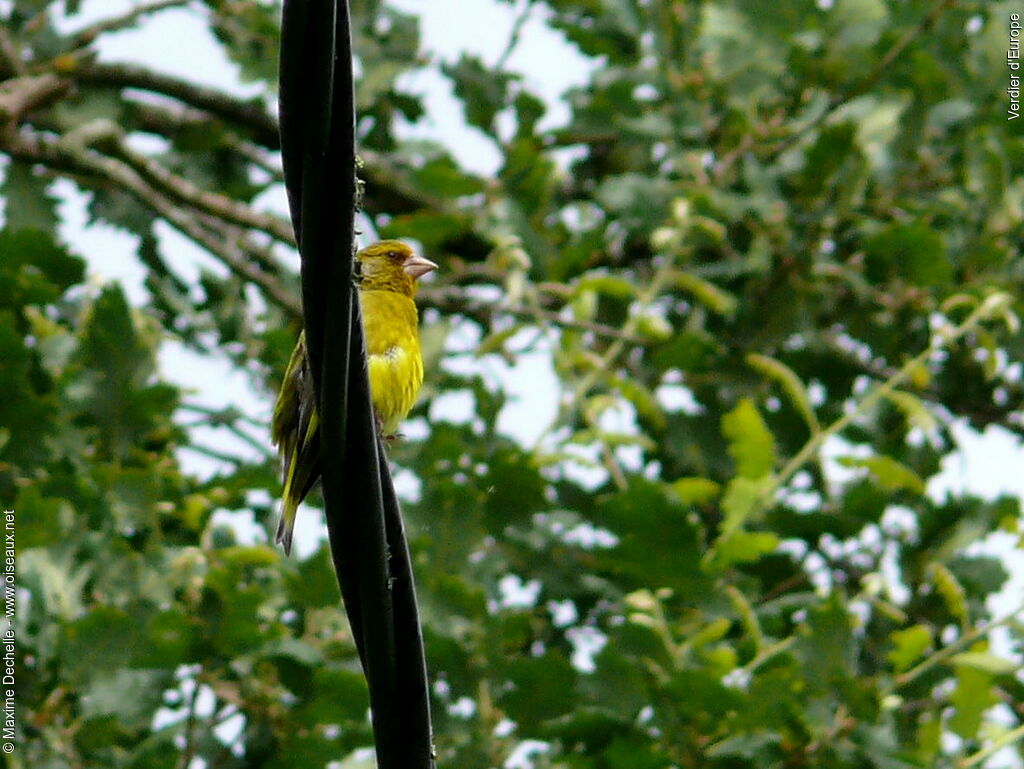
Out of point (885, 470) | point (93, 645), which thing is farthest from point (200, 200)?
point (885, 470)

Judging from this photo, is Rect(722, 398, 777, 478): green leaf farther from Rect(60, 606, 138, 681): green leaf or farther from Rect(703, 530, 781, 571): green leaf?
Rect(60, 606, 138, 681): green leaf

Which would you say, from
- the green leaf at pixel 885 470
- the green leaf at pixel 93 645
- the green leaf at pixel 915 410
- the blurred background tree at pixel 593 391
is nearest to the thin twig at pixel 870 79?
the blurred background tree at pixel 593 391

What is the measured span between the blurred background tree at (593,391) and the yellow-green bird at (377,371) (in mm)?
456

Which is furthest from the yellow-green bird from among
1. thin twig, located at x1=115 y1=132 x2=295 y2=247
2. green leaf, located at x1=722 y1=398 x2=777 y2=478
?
green leaf, located at x1=722 y1=398 x2=777 y2=478

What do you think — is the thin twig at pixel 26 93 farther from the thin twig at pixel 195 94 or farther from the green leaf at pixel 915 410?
the green leaf at pixel 915 410

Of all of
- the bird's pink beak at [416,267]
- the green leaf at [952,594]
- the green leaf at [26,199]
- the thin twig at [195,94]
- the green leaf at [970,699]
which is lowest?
the green leaf at [970,699]

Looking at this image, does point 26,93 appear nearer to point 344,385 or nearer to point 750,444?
point 750,444

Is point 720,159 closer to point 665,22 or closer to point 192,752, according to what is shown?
point 665,22

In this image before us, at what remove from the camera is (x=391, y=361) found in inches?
144

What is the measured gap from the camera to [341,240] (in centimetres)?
159

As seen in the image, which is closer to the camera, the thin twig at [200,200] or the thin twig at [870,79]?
the thin twig at [200,200]

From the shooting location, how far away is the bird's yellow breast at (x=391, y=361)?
3646mm

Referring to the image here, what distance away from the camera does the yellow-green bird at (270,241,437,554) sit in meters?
3.12

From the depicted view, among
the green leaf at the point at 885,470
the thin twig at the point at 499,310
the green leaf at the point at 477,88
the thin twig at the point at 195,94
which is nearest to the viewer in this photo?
the green leaf at the point at 885,470
